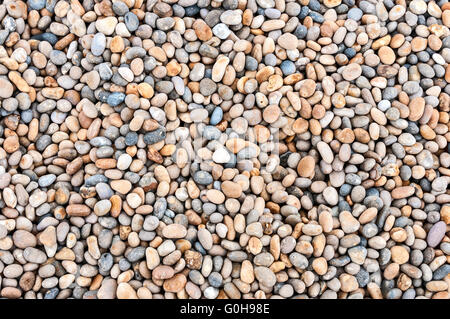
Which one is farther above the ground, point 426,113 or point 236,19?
point 236,19

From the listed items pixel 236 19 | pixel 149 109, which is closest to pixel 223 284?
pixel 149 109

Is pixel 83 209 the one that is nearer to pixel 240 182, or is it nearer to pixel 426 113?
pixel 240 182

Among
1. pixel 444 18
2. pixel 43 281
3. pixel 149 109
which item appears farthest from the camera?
pixel 444 18

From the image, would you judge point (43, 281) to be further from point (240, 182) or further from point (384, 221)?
point (384, 221)

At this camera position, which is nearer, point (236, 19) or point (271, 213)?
point (271, 213)

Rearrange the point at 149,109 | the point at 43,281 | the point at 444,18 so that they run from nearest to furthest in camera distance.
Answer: the point at 43,281, the point at 149,109, the point at 444,18

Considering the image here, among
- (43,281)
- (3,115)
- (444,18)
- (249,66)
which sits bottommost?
(43,281)
